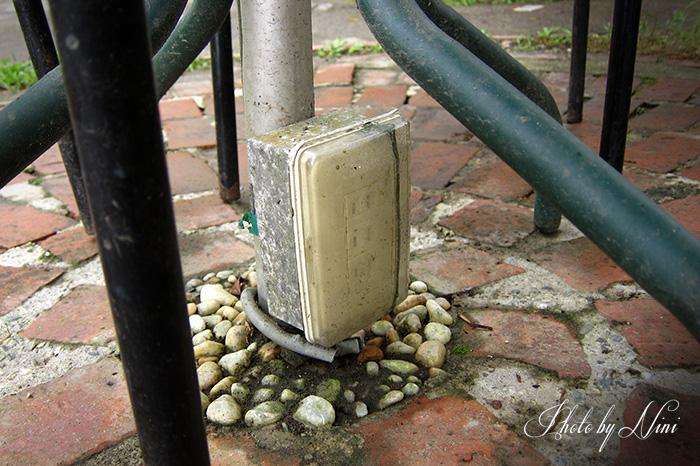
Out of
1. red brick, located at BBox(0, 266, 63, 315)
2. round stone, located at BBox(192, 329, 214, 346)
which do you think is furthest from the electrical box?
red brick, located at BBox(0, 266, 63, 315)

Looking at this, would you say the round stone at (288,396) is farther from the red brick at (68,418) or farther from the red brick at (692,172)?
the red brick at (692,172)

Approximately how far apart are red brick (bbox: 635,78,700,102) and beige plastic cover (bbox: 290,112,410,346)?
5.31 feet

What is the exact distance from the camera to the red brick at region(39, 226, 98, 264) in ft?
5.21

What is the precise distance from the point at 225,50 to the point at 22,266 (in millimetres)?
749

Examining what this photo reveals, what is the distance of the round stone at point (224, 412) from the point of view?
3.38 ft

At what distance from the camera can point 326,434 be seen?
3.26ft

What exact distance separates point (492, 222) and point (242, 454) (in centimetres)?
94

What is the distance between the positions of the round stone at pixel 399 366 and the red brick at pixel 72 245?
2.83 feet

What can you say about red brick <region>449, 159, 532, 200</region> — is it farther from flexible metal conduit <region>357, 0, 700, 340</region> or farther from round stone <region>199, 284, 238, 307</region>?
flexible metal conduit <region>357, 0, 700, 340</region>

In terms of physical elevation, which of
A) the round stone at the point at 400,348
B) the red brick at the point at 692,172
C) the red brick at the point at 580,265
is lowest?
the round stone at the point at 400,348

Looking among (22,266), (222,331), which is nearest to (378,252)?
(222,331)

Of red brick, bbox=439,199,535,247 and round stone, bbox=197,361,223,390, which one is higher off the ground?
red brick, bbox=439,199,535,247

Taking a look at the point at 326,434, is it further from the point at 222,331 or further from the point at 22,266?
the point at 22,266

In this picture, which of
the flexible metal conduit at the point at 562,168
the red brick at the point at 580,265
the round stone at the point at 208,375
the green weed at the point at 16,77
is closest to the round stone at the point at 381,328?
the round stone at the point at 208,375
